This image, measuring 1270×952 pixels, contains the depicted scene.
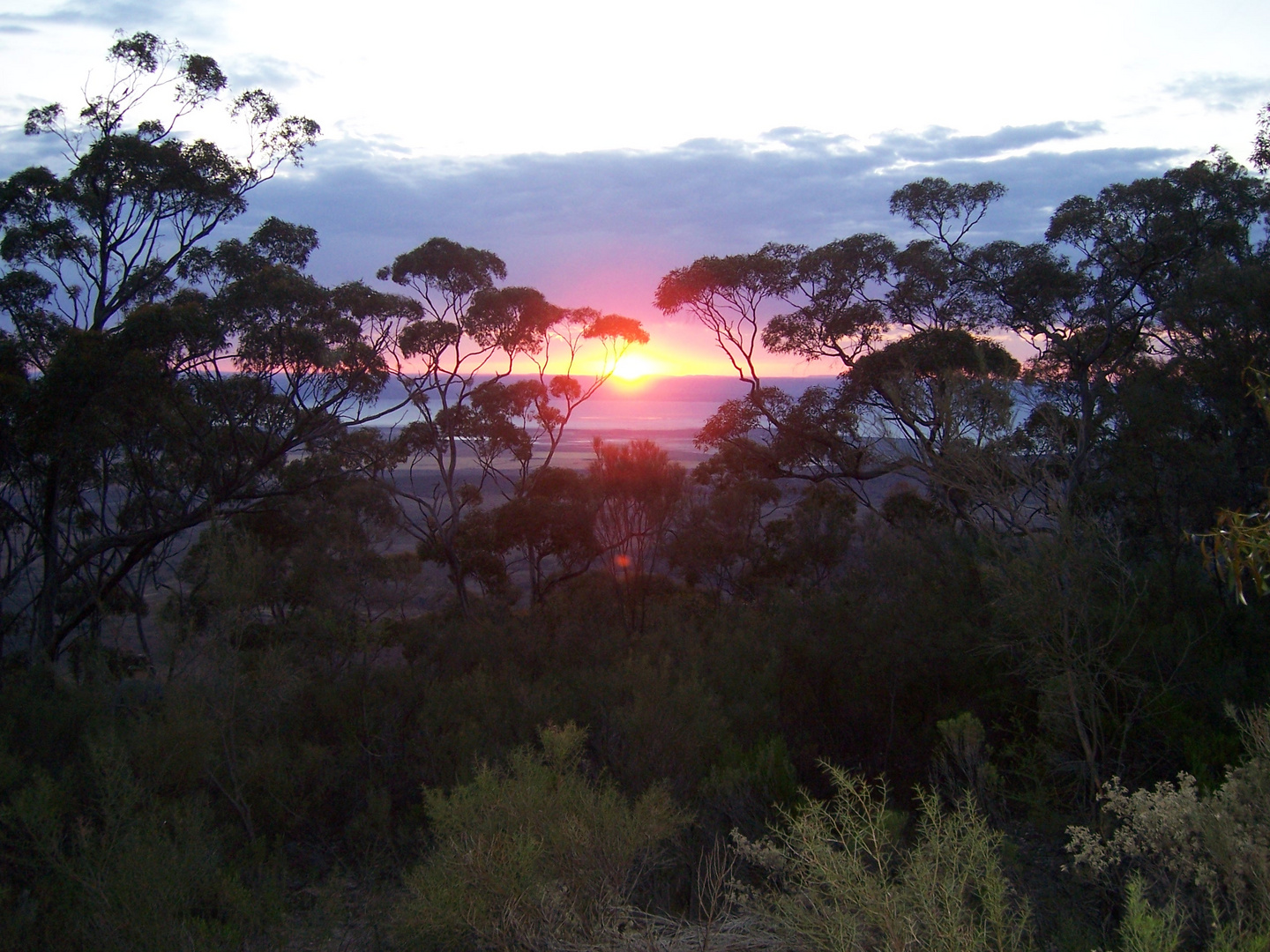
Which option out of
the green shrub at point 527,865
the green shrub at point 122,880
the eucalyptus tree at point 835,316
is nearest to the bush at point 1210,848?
the green shrub at point 527,865

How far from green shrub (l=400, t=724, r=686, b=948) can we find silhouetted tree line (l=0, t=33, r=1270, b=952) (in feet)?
0.08

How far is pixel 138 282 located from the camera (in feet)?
48.2

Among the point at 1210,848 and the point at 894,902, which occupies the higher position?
the point at 894,902

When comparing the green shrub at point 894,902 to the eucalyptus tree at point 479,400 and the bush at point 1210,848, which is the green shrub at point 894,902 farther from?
the eucalyptus tree at point 479,400

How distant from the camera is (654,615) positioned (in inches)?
521

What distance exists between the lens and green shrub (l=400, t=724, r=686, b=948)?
3555 mm

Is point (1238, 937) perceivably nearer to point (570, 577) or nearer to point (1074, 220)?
point (1074, 220)

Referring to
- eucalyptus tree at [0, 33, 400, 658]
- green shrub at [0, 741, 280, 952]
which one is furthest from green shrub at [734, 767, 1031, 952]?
eucalyptus tree at [0, 33, 400, 658]

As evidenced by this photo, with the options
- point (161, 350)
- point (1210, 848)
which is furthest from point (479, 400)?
point (1210, 848)

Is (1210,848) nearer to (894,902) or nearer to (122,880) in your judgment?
(894,902)

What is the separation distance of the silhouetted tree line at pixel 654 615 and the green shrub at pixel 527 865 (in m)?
0.03

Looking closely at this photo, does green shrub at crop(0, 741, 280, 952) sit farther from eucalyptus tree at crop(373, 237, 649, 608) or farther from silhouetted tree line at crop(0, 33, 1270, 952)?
eucalyptus tree at crop(373, 237, 649, 608)

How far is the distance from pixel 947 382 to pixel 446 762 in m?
5.77

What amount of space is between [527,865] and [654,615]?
9.68 m
